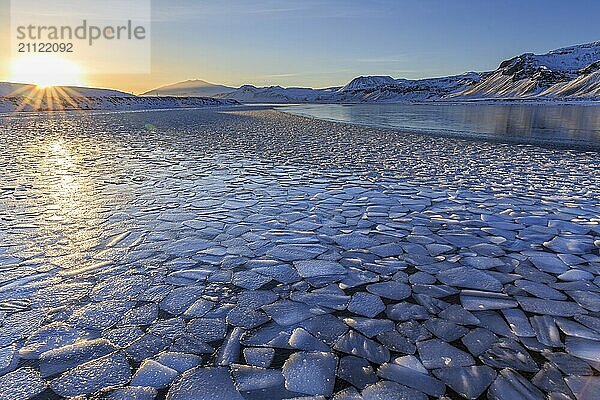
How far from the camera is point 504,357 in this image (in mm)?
2182

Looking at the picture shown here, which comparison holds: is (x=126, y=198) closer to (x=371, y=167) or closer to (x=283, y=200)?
(x=283, y=200)

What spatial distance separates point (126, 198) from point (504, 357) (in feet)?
15.8

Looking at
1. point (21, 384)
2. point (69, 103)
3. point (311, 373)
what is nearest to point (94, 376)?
point (21, 384)


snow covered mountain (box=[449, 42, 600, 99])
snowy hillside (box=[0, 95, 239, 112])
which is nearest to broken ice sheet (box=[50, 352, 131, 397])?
snowy hillside (box=[0, 95, 239, 112])

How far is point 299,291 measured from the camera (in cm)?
292

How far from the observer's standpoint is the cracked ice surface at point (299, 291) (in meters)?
2.04

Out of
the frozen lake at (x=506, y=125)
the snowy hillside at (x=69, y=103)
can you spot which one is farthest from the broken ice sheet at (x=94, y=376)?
the snowy hillside at (x=69, y=103)

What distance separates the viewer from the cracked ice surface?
2.04m

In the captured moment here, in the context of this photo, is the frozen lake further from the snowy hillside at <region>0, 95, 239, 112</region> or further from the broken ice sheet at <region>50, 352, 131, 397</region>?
the snowy hillside at <region>0, 95, 239, 112</region>

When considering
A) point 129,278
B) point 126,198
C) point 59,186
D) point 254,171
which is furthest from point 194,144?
point 129,278

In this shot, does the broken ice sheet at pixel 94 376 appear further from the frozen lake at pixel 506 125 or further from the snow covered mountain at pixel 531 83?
the snow covered mountain at pixel 531 83

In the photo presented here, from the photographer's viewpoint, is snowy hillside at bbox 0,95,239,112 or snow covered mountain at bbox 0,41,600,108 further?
snow covered mountain at bbox 0,41,600,108

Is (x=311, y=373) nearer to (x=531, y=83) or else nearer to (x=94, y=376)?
(x=94, y=376)

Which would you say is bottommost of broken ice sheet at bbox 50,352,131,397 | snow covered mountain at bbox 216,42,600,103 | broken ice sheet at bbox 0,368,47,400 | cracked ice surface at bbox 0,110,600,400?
broken ice sheet at bbox 0,368,47,400
